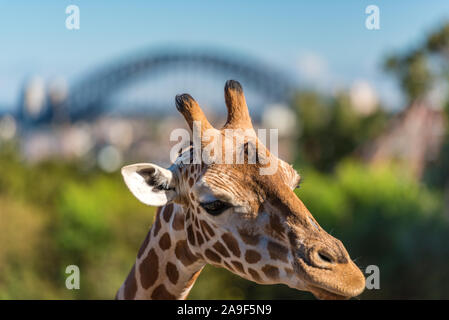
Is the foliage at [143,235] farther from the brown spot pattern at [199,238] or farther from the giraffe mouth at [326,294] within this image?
the giraffe mouth at [326,294]

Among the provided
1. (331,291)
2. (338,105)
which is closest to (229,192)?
(331,291)

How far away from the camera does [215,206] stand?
2.65m

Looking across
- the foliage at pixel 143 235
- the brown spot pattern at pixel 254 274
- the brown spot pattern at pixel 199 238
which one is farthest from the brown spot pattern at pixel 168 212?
the foliage at pixel 143 235

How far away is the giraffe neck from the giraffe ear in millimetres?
212

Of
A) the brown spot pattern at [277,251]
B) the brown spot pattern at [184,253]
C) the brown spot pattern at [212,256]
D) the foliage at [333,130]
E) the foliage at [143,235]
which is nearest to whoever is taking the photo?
the brown spot pattern at [277,251]

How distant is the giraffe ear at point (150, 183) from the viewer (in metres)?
2.74

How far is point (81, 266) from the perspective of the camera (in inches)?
424

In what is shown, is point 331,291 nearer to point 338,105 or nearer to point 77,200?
point 77,200

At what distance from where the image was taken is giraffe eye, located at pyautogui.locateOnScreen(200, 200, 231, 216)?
2630 millimetres

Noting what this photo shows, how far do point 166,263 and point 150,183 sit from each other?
63 cm

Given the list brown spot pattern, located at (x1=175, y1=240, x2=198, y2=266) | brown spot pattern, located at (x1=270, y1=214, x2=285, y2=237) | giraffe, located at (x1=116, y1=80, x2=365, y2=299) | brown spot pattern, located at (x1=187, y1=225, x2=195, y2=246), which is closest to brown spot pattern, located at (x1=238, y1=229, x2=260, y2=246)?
giraffe, located at (x1=116, y1=80, x2=365, y2=299)

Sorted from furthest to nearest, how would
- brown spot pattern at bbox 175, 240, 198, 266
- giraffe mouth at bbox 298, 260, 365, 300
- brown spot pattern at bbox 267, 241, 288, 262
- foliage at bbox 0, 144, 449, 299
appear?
foliage at bbox 0, 144, 449, 299 → brown spot pattern at bbox 175, 240, 198, 266 → brown spot pattern at bbox 267, 241, 288, 262 → giraffe mouth at bbox 298, 260, 365, 300

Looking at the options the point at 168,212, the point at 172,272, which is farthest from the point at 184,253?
the point at 168,212

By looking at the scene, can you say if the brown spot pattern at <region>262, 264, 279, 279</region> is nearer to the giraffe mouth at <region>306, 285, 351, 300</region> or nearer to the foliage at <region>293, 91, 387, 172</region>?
the giraffe mouth at <region>306, 285, 351, 300</region>
